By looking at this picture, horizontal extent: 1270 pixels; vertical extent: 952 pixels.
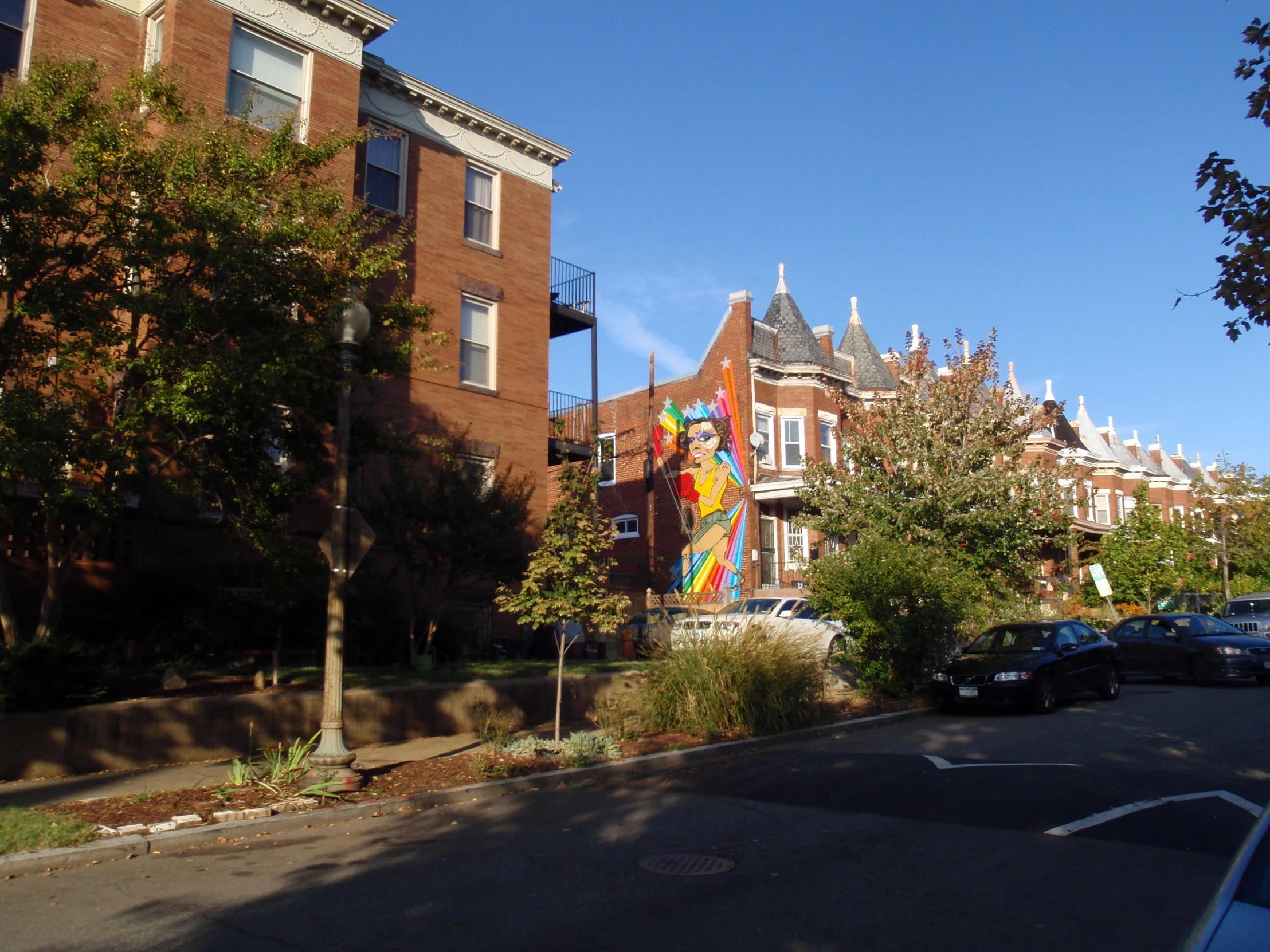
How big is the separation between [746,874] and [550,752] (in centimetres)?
511

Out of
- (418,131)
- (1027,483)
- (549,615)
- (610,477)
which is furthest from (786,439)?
(549,615)

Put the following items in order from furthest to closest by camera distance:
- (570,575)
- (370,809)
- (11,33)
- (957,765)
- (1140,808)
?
(11,33)
(570,575)
(957,765)
(370,809)
(1140,808)

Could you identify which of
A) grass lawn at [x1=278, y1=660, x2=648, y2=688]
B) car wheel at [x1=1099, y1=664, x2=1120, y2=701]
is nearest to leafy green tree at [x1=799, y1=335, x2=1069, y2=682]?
car wheel at [x1=1099, y1=664, x2=1120, y2=701]

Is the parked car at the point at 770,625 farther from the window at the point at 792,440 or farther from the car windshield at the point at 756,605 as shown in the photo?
the window at the point at 792,440

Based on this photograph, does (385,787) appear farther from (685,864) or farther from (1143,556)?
(1143,556)

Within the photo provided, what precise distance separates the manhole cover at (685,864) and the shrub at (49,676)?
6813 mm

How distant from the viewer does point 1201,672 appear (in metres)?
19.1

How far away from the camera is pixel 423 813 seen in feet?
29.3

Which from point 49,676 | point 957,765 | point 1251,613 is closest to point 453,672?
point 49,676

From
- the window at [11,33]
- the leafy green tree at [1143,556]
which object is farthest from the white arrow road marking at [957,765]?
the leafy green tree at [1143,556]

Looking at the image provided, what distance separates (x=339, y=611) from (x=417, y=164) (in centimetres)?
1367

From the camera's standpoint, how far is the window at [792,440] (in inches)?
1232

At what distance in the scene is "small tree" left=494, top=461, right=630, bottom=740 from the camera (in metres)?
11.3

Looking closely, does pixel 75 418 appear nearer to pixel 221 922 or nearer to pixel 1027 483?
pixel 221 922
